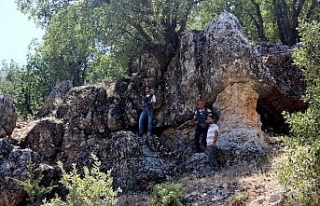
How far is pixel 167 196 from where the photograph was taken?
11242 millimetres

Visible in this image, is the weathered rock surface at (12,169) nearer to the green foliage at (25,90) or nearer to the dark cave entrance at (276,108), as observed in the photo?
the dark cave entrance at (276,108)

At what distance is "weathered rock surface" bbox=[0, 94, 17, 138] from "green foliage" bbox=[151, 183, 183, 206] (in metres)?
7.84

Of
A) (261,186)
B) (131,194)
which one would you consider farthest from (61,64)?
(261,186)

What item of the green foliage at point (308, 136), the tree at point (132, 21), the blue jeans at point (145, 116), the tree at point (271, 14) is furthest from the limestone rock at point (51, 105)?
the green foliage at point (308, 136)

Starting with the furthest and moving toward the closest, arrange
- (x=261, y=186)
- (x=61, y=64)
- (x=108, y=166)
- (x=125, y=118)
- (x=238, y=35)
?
Result: (x=61, y=64), (x=125, y=118), (x=238, y=35), (x=108, y=166), (x=261, y=186)

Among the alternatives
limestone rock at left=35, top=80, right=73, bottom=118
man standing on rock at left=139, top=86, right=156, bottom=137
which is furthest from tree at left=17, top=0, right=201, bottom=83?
limestone rock at left=35, top=80, right=73, bottom=118

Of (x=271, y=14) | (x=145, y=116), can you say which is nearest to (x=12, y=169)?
(x=145, y=116)

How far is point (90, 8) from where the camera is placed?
715 inches

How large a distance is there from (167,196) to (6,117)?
8.67m

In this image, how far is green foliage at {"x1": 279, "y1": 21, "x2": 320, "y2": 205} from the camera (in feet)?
26.0

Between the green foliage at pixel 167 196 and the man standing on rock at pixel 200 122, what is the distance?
12.7ft

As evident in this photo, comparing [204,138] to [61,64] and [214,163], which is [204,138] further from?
[61,64]

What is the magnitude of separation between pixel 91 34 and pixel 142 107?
3374 millimetres

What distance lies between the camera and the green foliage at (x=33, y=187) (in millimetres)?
13977
